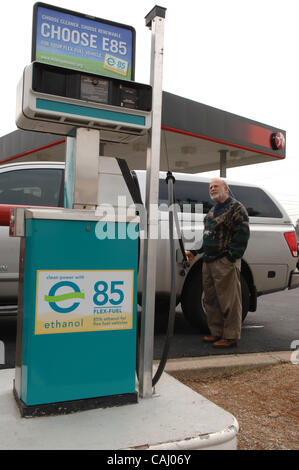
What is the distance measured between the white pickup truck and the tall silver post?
2.04 metres

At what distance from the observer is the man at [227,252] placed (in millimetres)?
4273

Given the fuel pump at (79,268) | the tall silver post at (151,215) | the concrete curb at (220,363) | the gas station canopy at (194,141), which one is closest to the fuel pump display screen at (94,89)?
the fuel pump at (79,268)

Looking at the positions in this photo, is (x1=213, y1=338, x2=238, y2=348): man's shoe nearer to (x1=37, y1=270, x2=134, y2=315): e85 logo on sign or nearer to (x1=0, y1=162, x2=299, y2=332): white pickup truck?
(x1=0, y1=162, x2=299, y2=332): white pickup truck

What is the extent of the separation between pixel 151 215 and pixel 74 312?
67 cm

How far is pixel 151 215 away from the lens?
2.42 meters

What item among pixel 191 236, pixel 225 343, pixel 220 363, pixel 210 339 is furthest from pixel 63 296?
pixel 191 236

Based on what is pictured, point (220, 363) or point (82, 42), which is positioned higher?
point (82, 42)

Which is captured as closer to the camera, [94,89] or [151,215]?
[94,89]

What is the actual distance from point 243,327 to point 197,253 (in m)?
1.41

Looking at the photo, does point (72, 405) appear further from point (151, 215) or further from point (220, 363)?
point (220, 363)

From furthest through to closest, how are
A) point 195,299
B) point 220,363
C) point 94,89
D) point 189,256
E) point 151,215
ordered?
point 195,299
point 189,256
point 220,363
point 151,215
point 94,89

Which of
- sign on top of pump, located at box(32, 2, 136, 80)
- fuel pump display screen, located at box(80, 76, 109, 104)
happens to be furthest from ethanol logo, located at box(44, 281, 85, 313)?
sign on top of pump, located at box(32, 2, 136, 80)

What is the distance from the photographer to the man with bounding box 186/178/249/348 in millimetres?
4273

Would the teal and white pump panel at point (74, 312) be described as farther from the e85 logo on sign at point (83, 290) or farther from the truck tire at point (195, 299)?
the truck tire at point (195, 299)
